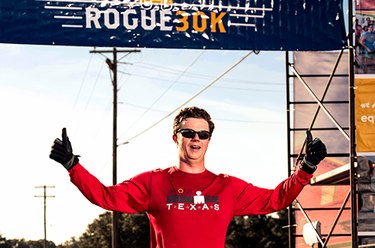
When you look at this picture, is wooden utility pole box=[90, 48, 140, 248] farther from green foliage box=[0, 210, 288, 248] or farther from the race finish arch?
green foliage box=[0, 210, 288, 248]

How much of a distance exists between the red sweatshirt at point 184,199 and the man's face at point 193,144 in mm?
163

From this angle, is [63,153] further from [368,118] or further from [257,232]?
Result: [257,232]

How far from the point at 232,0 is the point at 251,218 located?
208ft

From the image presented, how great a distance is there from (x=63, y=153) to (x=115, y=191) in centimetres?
56

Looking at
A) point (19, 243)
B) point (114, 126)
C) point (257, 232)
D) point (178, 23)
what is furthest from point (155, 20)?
point (19, 243)

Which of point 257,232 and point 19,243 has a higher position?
point 257,232

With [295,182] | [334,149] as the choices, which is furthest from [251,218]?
[295,182]

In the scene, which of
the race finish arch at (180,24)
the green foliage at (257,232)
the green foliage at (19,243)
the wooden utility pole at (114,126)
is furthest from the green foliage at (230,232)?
the race finish arch at (180,24)

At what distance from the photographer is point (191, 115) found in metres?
6.09

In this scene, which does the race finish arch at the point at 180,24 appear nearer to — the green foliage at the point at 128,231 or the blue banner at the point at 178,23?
the blue banner at the point at 178,23

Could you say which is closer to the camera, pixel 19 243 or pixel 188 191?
pixel 188 191

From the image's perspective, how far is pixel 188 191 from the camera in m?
6.14

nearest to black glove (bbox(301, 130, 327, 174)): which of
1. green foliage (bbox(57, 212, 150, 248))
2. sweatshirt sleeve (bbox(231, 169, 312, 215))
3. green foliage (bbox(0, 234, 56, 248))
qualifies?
sweatshirt sleeve (bbox(231, 169, 312, 215))

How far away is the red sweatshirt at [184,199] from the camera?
6.06 metres
